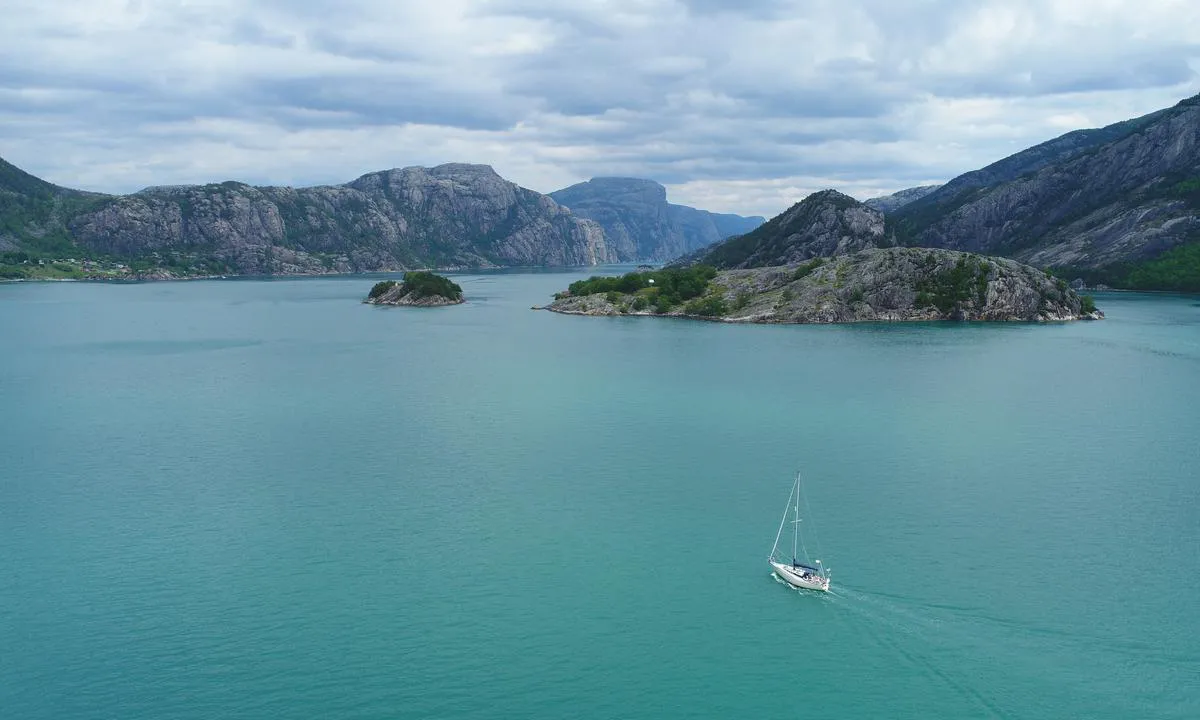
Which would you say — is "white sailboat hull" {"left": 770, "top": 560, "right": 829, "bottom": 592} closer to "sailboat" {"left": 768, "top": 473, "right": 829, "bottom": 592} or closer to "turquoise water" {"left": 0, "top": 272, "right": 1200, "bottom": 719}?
"sailboat" {"left": 768, "top": 473, "right": 829, "bottom": 592}

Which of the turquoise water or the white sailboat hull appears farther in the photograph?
the white sailboat hull

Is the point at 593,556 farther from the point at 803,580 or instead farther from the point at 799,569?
the point at 803,580

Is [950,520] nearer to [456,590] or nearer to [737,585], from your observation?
[737,585]

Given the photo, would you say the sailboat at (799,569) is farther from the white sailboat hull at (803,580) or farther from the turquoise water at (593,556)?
the turquoise water at (593,556)

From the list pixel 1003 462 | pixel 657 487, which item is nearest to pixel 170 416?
pixel 657 487

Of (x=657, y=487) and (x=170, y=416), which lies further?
(x=170, y=416)

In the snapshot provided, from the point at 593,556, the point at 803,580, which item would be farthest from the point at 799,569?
the point at 593,556

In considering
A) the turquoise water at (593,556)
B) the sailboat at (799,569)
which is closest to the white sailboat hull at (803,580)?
the sailboat at (799,569)

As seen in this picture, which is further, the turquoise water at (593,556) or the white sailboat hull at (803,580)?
the white sailboat hull at (803,580)

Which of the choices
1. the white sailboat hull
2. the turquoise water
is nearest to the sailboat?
the white sailboat hull
